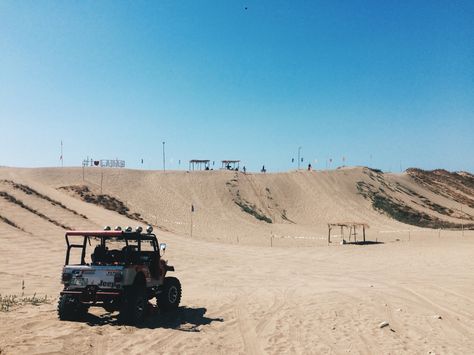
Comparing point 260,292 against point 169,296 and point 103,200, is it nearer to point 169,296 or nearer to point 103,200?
point 169,296

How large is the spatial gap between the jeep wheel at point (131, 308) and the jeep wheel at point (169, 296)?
147 cm

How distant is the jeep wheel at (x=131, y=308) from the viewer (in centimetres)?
1159

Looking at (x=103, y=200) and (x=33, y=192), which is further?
(x=103, y=200)

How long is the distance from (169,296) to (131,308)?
203 cm

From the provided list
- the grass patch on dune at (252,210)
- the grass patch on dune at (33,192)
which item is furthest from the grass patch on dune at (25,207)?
the grass patch on dune at (252,210)

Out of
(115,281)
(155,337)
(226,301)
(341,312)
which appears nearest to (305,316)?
(341,312)

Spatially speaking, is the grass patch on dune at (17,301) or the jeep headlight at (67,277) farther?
the grass patch on dune at (17,301)

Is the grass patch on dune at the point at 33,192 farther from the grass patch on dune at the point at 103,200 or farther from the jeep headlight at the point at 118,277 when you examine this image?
the jeep headlight at the point at 118,277

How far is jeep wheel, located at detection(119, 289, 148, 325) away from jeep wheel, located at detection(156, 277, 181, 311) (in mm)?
1467

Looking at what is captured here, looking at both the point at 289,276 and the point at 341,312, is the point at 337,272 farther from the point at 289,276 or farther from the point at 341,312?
the point at 341,312

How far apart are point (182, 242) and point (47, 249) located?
11961mm

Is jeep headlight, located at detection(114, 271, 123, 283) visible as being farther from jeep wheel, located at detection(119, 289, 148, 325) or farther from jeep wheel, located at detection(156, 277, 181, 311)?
jeep wheel, located at detection(156, 277, 181, 311)

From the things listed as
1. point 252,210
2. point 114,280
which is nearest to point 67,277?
point 114,280

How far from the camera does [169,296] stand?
44.4ft
